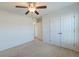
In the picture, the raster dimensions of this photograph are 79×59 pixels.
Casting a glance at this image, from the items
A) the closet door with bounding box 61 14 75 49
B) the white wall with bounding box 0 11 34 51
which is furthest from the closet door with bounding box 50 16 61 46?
the white wall with bounding box 0 11 34 51

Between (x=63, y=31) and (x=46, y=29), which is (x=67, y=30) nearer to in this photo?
(x=63, y=31)

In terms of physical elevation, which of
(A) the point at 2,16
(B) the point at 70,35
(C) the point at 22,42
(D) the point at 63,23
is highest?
(A) the point at 2,16

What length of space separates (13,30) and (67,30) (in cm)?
318

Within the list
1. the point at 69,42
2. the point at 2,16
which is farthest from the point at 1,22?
the point at 69,42

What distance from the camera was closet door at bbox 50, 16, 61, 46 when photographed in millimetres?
5400

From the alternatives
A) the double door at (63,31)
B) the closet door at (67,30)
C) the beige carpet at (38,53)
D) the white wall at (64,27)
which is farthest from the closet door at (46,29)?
the beige carpet at (38,53)

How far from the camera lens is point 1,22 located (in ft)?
14.7

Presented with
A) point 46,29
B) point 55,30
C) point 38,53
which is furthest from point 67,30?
point 38,53

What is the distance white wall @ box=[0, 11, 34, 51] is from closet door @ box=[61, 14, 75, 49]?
2807 millimetres

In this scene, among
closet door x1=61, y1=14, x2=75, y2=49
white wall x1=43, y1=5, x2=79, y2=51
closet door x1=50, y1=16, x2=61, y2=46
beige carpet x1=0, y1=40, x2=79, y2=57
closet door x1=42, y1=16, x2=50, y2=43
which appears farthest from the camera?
closet door x1=42, y1=16, x2=50, y2=43

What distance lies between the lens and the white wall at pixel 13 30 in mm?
4590

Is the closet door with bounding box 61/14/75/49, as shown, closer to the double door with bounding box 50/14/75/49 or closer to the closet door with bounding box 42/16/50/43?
the double door with bounding box 50/14/75/49

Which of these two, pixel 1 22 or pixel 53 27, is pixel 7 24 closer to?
pixel 1 22

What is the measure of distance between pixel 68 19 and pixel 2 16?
3.50 m
